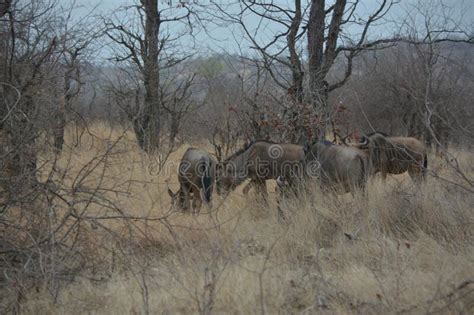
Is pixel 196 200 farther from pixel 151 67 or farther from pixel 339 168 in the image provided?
pixel 151 67

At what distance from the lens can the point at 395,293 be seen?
13.1ft

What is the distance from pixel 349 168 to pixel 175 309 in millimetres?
4201

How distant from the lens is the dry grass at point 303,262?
4.02 m

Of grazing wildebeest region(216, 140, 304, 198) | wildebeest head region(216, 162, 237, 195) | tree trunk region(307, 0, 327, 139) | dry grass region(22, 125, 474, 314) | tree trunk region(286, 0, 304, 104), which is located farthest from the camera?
tree trunk region(307, 0, 327, 139)

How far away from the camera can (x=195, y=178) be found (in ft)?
28.0

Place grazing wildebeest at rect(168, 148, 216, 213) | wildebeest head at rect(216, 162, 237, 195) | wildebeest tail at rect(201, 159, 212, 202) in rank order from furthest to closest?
wildebeest head at rect(216, 162, 237, 195)
grazing wildebeest at rect(168, 148, 216, 213)
wildebeest tail at rect(201, 159, 212, 202)

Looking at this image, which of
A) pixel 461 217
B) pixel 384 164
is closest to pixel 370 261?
pixel 461 217

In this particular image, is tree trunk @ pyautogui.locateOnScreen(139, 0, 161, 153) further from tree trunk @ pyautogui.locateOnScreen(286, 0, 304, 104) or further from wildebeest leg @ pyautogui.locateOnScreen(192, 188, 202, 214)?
wildebeest leg @ pyautogui.locateOnScreen(192, 188, 202, 214)

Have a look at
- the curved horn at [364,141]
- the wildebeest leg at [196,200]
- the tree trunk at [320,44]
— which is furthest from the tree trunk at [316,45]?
the wildebeest leg at [196,200]

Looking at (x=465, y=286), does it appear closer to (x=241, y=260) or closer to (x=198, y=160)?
(x=241, y=260)

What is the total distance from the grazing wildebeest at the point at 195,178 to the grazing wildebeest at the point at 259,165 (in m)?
0.22

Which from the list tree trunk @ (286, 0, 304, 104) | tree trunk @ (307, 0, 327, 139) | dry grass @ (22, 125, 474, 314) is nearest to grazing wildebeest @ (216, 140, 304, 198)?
dry grass @ (22, 125, 474, 314)

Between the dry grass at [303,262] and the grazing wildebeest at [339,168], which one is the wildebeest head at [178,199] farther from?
the grazing wildebeest at [339,168]

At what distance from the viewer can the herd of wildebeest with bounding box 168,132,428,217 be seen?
7750mm
